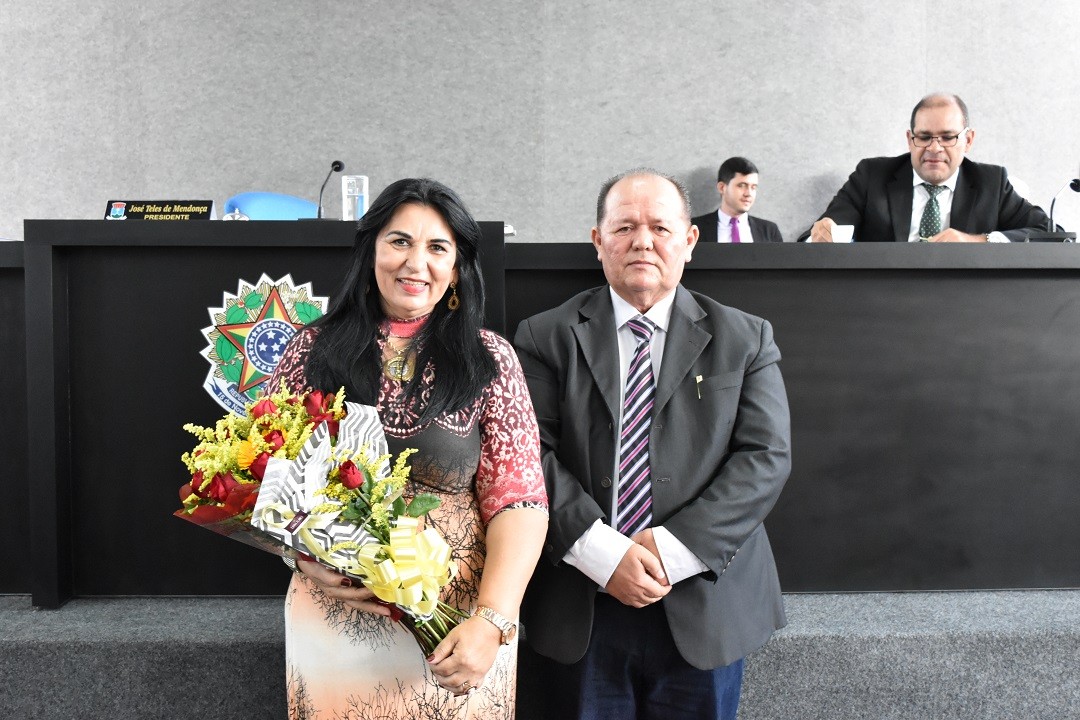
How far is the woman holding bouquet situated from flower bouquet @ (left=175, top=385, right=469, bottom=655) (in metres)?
0.20

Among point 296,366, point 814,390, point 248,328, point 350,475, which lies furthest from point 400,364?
point 814,390

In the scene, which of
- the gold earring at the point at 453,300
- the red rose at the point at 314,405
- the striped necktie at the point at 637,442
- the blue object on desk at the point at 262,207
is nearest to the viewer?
the red rose at the point at 314,405

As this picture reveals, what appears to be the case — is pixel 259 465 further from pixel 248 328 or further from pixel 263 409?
pixel 248 328

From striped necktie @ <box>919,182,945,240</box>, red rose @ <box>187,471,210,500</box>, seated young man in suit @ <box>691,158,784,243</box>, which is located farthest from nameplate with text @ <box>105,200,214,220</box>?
seated young man in suit @ <box>691,158,784,243</box>

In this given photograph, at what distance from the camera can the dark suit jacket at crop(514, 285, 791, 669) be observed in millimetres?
1640

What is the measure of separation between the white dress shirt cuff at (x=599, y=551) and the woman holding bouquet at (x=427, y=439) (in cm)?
16

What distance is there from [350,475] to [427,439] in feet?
1.03

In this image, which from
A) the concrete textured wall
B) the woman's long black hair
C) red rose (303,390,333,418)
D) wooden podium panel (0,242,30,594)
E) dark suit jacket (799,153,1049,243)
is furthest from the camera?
the concrete textured wall

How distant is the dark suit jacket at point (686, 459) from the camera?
64.6 inches

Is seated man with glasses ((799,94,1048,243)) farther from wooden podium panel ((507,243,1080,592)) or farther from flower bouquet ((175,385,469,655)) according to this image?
flower bouquet ((175,385,469,655))

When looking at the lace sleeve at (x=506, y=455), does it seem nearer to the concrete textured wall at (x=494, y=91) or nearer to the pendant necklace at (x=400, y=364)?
the pendant necklace at (x=400, y=364)

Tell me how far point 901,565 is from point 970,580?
0.64 feet

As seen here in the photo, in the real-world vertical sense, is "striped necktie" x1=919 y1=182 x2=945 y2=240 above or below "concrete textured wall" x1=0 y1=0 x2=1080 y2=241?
below

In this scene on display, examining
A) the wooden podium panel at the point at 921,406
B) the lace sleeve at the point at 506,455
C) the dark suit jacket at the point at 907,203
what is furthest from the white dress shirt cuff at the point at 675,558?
the dark suit jacket at the point at 907,203
